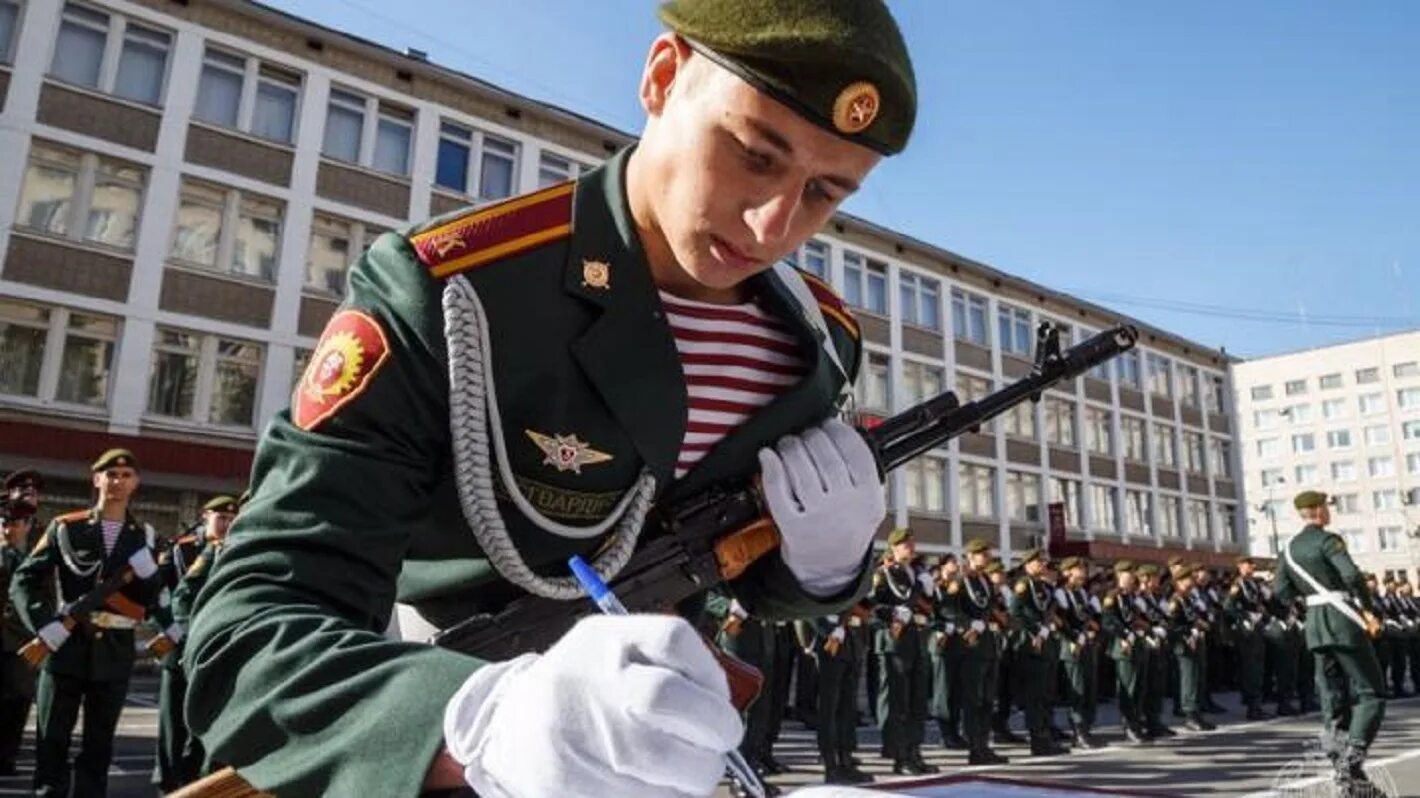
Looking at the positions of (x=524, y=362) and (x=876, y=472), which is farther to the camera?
(x=876, y=472)

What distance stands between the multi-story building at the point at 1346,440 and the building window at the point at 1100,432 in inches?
1171

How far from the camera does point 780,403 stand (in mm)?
1652

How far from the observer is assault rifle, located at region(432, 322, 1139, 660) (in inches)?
52.6

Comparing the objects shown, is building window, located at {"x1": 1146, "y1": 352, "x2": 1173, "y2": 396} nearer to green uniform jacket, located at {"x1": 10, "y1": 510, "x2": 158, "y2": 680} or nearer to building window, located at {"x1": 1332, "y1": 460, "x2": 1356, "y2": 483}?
building window, located at {"x1": 1332, "y1": 460, "x2": 1356, "y2": 483}

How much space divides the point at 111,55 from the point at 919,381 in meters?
21.7

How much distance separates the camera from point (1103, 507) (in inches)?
1336

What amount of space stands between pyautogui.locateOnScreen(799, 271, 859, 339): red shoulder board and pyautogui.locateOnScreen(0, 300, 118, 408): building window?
17.0m

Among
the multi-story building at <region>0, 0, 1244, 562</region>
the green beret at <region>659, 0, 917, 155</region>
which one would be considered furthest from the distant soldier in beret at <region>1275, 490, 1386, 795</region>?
the multi-story building at <region>0, 0, 1244, 562</region>

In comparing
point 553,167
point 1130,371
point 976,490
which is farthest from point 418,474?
point 1130,371

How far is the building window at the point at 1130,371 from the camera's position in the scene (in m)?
36.3

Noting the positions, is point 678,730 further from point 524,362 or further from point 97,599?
point 97,599

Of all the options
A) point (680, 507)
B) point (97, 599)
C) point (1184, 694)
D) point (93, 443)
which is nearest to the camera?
point (680, 507)

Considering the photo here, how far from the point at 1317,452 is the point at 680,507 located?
76.2 metres

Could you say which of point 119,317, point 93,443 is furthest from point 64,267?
point 93,443
